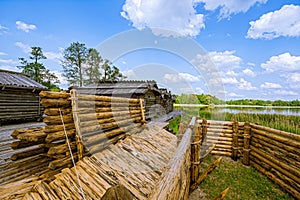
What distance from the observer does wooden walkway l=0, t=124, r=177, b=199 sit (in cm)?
249

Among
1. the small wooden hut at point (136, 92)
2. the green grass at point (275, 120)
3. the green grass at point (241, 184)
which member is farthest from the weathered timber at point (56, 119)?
the small wooden hut at point (136, 92)

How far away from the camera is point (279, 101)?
265 ft

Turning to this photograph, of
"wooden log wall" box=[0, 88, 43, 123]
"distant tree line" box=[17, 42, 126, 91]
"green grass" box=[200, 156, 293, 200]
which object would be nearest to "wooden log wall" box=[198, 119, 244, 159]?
"green grass" box=[200, 156, 293, 200]

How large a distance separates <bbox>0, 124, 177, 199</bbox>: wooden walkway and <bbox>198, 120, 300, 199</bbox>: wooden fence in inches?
141

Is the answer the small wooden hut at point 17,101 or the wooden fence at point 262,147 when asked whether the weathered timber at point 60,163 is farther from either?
the small wooden hut at point 17,101

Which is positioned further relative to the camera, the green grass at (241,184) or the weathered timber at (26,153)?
the green grass at (241,184)

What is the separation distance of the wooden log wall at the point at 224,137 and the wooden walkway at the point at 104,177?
14.8 ft

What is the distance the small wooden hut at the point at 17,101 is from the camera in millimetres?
10754

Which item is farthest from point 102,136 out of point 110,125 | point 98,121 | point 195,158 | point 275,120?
point 275,120

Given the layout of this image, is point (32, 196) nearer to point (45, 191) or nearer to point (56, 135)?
point (45, 191)

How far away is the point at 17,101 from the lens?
11.6m

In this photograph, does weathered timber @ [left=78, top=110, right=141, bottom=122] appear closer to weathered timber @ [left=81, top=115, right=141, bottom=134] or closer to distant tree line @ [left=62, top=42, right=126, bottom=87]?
weathered timber @ [left=81, top=115, right=141, bottom=134]

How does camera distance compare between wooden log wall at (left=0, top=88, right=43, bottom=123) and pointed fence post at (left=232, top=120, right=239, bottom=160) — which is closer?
pointed fence post at (left=232, top=120, right=239, bottom=160)

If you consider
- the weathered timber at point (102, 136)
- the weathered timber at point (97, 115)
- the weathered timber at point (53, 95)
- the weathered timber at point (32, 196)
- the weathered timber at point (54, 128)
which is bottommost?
the weathered timber at point (32, 196)
